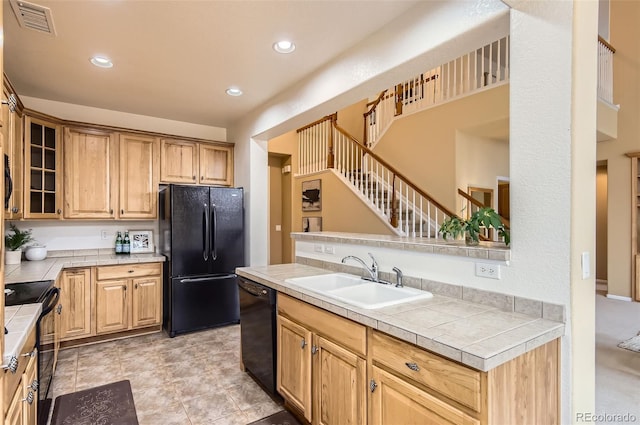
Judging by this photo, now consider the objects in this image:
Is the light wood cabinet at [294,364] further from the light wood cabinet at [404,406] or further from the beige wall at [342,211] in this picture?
the beige wall at [342,211]

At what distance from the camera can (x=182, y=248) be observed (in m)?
3.96

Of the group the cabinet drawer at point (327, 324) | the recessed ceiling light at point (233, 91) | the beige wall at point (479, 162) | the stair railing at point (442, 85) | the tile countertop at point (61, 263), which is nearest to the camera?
the cabinet drawer at point (327, 324)

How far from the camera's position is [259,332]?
106 inches

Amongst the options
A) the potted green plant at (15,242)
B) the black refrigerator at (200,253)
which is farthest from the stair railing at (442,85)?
the potted green plant at (15,242)

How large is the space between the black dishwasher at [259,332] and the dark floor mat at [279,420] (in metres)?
0.16

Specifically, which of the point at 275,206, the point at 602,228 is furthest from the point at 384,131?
the point at 602,228

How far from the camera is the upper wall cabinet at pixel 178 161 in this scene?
436cm

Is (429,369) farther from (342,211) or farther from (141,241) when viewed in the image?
(342,211)

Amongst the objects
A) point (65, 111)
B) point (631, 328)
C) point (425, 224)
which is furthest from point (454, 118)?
point (65, 111)

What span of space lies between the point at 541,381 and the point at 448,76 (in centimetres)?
497

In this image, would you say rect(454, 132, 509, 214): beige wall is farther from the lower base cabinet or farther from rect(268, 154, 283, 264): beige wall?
the lower base cabinet

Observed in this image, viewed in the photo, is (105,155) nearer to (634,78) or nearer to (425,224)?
(425,224)

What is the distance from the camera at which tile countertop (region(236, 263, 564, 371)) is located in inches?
50.4

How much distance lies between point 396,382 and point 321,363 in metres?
0.59
